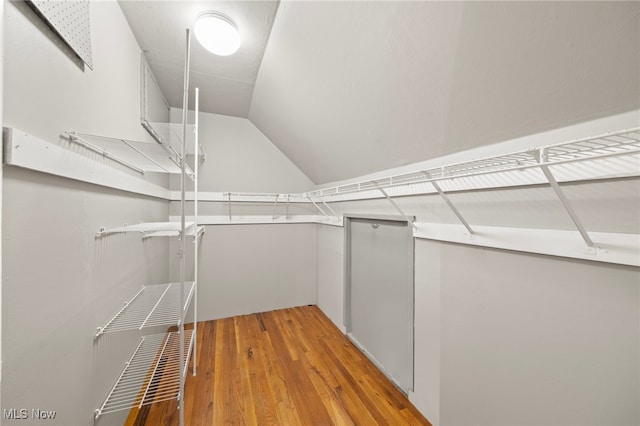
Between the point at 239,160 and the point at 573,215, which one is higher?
the point at 239,160

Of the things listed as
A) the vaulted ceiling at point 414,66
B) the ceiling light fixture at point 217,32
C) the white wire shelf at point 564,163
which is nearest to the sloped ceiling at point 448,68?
the vaulted ceiling at point 414,66

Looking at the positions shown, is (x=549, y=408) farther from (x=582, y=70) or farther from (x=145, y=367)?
(x=145, y=367)

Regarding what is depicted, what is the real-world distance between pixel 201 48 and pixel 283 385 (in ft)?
7.79

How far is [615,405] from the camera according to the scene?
2.40 feet

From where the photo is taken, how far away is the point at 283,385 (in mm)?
1636

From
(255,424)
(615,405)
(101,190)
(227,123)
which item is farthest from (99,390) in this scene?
(227,123)

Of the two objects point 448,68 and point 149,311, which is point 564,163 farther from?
point 149,311

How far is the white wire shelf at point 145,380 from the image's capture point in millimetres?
1104

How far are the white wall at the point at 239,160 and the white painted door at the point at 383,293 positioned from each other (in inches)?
45.3

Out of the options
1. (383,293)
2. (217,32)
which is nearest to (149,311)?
(383,293)

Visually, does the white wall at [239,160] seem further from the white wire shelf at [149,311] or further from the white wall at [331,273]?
the white wire shelf at [149,311]

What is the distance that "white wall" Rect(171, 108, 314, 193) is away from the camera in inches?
101

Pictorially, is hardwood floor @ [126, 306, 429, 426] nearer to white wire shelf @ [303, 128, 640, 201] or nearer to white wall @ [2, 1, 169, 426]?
white wall @ [2, 1, 169, 426]

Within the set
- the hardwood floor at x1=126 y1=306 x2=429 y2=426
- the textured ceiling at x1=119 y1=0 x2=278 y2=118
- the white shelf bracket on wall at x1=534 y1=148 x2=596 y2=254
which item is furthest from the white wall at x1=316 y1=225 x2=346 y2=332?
the white shelf bracket on wall at x1=534 y1=148 x2=596 y2=254
